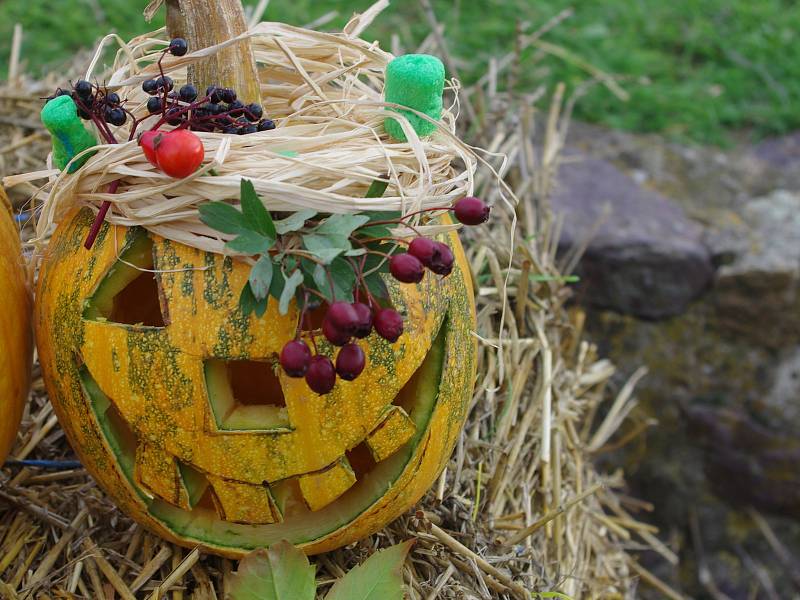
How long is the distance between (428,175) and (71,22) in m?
2.84

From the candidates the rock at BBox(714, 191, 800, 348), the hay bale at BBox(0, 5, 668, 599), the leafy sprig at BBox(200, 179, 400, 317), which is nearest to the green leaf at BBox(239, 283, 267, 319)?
the leafy sprig at BBox(200, 179, 400, 317)

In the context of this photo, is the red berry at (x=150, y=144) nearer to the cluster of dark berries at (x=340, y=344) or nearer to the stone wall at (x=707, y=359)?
the cluster of dark berries at (x=340, y=344)

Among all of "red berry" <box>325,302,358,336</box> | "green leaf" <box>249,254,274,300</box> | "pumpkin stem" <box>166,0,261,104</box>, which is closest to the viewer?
"red berry" <box>325,302,358,336</box>

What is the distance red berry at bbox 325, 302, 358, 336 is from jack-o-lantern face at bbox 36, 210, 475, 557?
0.19 metres

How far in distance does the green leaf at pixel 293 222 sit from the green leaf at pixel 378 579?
50 centimetres

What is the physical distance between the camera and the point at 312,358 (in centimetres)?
119

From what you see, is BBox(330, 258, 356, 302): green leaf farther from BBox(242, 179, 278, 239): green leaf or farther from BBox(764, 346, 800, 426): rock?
BBox(764, 346, 800, 426): rock

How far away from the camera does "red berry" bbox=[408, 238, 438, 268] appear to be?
3.89 feet

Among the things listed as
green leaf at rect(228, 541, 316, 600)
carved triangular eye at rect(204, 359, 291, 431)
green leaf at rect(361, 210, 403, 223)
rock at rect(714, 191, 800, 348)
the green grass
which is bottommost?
rock at rect(714, 191, 800, 348)

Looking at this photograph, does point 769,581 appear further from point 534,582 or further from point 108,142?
point 108,142

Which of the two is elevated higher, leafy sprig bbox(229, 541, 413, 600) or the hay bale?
leafy sprig bbox(229, 541, 413, 600)

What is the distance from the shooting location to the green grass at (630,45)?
360 cm

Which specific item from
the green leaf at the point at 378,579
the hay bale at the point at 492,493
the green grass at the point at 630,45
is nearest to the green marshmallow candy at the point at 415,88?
the hay bale at the point at 492,493

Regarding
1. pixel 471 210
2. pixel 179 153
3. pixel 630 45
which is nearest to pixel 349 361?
pixel 471 210
